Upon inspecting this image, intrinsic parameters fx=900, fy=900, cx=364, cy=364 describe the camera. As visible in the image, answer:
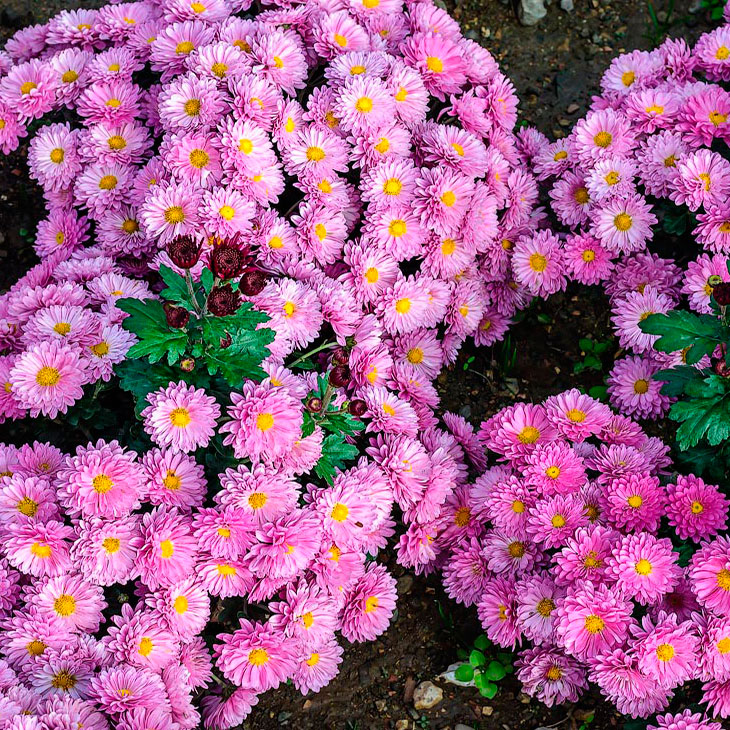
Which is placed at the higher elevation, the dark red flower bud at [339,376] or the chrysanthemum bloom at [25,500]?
the dark red flower bud at [339,376]

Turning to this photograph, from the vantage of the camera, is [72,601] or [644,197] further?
[644,197]

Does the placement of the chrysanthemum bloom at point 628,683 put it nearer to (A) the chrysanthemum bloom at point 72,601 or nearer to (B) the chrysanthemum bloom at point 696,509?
(B) the chrysanthemum bloom at point 696,509

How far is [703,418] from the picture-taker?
7.98 feet

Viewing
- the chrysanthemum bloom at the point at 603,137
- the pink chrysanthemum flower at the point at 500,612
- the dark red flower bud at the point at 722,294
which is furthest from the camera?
the chrysanthemum bloom at the point at 603,137

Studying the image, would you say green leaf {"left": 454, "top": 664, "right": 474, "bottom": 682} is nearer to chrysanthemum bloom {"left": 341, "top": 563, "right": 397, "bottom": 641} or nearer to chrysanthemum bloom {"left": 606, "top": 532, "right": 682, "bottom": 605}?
chrysanthemum bloom {"left": 341, "top": 563, "right": 397, "bottom": 641}

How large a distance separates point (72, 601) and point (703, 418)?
1.74 meters

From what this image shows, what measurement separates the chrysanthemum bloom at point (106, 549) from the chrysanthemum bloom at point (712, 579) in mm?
1477

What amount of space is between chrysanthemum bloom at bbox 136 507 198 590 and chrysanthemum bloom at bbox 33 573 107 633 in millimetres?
137

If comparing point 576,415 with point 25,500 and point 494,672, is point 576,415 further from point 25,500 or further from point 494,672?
point 25,500

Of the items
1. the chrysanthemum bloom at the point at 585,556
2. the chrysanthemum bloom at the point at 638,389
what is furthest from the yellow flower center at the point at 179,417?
the chrysanthemum bloom at the point at 638,389

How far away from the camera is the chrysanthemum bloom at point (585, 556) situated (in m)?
2.48

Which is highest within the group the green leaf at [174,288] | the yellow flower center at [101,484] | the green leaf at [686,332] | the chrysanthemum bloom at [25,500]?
the green leaf at [686,332]

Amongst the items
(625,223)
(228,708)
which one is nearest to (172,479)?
(228,708)

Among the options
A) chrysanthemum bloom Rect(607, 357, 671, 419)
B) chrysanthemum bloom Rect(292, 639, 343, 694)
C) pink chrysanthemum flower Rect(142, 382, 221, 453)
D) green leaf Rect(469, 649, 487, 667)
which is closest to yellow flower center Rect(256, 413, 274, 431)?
pink chrysanthemum flower Rect(142, 382, 221, 453)
